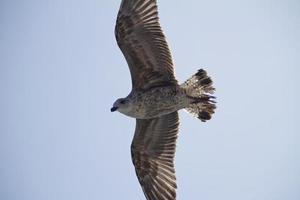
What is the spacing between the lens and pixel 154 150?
1245 cm

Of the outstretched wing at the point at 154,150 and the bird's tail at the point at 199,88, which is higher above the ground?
the bird's tail at the point at 199,88

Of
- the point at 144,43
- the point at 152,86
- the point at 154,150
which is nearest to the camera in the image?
the point at 144,43

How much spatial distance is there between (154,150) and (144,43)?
2078 millimetres

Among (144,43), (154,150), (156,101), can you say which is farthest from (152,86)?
(154,150)

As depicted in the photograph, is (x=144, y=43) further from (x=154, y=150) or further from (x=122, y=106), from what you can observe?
(x=154, y=150)

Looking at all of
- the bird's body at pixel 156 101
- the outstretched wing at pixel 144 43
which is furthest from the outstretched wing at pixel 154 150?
the outstretched wing at pixel 144 43

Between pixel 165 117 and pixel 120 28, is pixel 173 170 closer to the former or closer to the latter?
pixel 165 117

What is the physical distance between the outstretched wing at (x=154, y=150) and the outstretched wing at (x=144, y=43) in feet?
2.87

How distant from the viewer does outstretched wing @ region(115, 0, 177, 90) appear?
11781 millimetres

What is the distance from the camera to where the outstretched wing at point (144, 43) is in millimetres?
11781

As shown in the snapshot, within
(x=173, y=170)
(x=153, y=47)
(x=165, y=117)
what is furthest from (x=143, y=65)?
(x=173, y=170)

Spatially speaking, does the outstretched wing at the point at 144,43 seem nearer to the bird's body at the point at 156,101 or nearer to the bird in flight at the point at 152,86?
the bird in flight at the point at 152,86

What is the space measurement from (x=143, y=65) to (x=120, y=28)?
31.0 inches

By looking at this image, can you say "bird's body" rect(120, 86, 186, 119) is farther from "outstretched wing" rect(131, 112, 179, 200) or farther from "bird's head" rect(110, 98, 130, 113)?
"outstretched wing" rect(131, 112, 179, 200)
